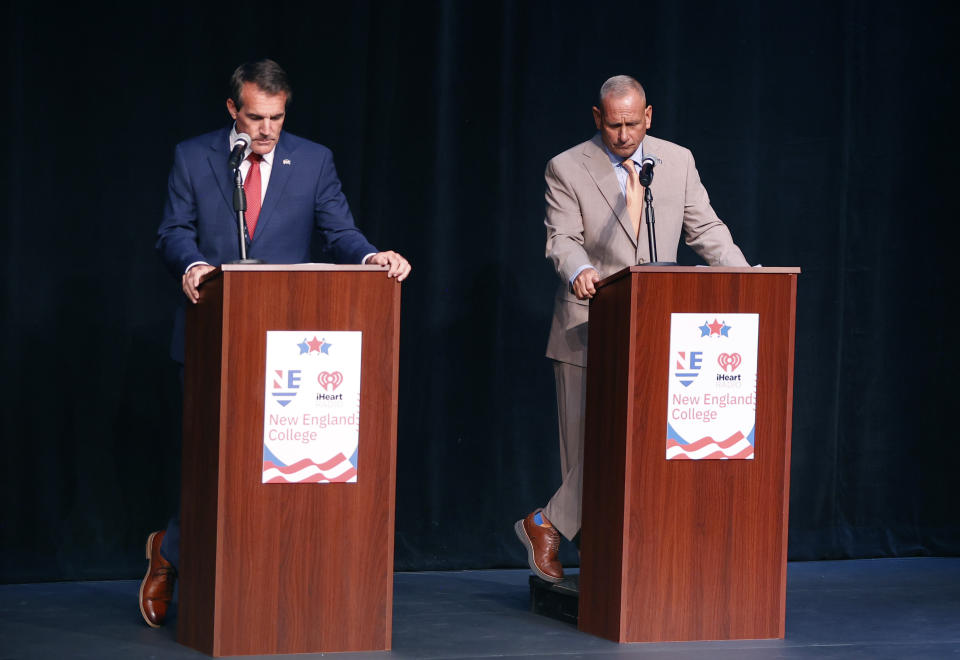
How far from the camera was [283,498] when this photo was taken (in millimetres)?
3771

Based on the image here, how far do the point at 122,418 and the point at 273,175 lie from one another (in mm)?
1483

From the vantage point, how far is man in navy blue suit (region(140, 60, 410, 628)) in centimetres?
422

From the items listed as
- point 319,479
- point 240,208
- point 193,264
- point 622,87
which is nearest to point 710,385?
point 622,87

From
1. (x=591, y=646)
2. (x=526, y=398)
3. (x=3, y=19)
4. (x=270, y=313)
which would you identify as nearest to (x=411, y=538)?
(x=526, y=398)

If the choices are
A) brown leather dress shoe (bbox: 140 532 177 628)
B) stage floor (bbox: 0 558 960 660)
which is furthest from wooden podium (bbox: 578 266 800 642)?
brown leather dress shoe (bbox: 140 532 177 628)

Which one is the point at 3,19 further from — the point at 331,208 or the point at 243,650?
the point at 243,650

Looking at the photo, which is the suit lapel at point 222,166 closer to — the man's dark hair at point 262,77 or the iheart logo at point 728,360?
the man's dark hair at point 262,77

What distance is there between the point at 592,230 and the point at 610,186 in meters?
0.16

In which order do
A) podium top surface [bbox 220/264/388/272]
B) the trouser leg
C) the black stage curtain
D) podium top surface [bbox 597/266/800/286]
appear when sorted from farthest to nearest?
the black stage curtain
the trouser leg
podium top surface [bbox 597/266/800/286]
podium top surface [bbox 220/264/388/272]

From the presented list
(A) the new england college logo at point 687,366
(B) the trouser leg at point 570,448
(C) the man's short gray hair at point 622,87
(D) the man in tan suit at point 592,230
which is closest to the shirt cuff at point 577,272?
(D) the man in tan suit at point 592,230

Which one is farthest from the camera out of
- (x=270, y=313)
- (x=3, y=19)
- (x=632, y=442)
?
(x=3, y=19)

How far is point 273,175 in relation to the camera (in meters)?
4.25

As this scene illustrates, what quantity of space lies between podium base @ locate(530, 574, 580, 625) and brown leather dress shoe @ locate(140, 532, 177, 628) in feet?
4.06

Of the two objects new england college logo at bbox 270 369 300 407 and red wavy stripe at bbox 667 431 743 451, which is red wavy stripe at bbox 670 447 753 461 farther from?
new england college logo at bbox 270 369 300 407
